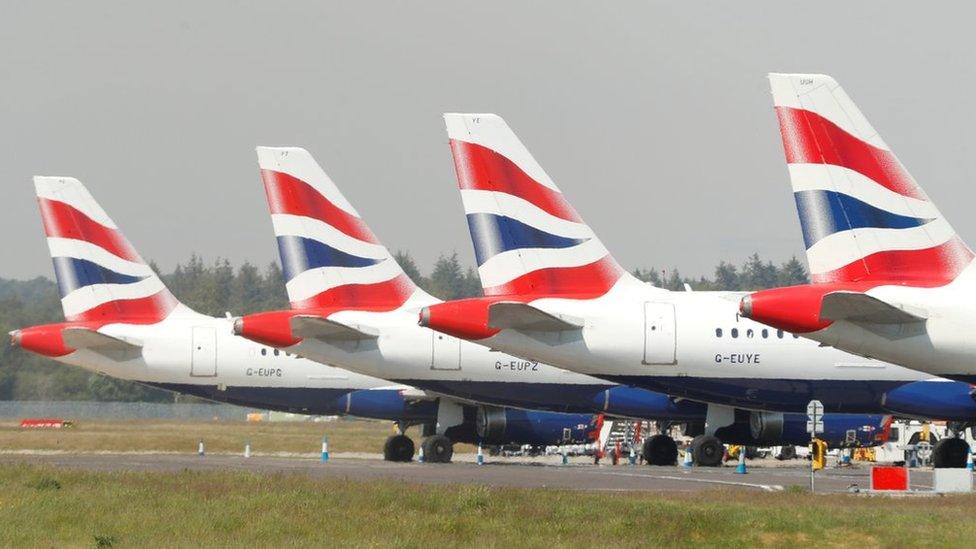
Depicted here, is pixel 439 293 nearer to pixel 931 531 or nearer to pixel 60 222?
pixel 60 222

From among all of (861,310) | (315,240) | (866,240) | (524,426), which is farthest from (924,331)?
(315,240)

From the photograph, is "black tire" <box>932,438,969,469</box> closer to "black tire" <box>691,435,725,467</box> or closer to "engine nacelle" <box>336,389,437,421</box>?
"black tire" <box>691,435,725,467</box>

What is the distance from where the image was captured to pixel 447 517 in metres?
28.5

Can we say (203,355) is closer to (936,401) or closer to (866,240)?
(936,401)

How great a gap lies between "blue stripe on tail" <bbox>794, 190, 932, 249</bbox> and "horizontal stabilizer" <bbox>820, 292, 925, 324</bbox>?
5.95 ft

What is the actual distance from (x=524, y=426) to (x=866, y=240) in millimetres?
22986

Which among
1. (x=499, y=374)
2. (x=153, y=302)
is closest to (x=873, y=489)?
(x=499, y=374)

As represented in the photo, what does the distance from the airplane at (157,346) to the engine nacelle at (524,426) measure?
1.73 m

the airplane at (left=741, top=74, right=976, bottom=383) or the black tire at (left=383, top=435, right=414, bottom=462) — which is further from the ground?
the airplane at (left=741, top=74, right=976, bottom=383)

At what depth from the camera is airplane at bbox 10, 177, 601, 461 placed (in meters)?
57.5

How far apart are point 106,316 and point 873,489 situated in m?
31.2

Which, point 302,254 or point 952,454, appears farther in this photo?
point 302,254

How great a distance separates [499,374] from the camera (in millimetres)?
51125

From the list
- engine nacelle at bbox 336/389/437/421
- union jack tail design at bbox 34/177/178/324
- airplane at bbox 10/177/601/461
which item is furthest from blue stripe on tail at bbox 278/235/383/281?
union jack tail design at bbox 34/177/178/324
